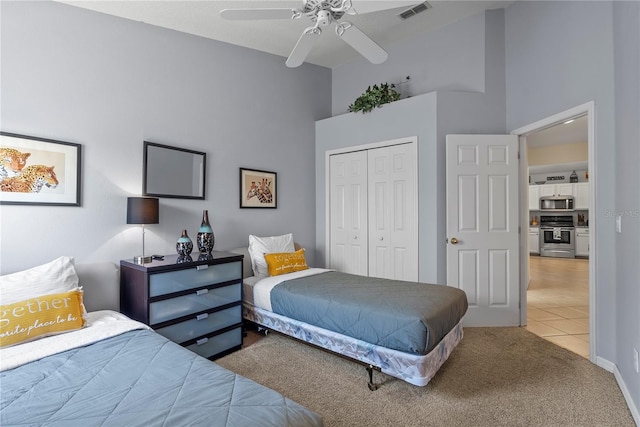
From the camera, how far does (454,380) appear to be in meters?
2.38

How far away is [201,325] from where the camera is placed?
108 inches

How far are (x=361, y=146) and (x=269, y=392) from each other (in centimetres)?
342

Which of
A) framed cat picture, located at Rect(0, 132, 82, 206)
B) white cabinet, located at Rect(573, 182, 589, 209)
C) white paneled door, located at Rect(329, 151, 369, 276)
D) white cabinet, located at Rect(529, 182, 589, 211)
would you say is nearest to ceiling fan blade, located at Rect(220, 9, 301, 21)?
framed cat picture, located at Rect(0, 132, 82, 206)

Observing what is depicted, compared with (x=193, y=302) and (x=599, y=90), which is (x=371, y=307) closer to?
(x=193, y=302)

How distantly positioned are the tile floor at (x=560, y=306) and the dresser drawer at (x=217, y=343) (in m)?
3.04

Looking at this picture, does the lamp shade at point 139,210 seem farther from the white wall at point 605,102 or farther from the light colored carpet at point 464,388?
the white wall at point 605,102

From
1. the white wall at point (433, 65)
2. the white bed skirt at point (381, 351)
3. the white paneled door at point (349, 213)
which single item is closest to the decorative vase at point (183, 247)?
the white bed skirt at point (381, 351)

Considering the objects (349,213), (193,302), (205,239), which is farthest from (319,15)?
(349,213)

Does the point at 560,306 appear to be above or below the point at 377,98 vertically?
below

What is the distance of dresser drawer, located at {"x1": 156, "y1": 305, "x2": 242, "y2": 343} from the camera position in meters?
2.57

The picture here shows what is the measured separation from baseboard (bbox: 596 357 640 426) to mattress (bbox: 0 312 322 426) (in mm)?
2091

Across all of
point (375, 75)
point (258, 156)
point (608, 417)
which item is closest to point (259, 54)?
point (258, 156)

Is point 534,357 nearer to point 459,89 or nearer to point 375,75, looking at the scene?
point 459,89

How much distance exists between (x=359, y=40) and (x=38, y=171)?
8.63ft
